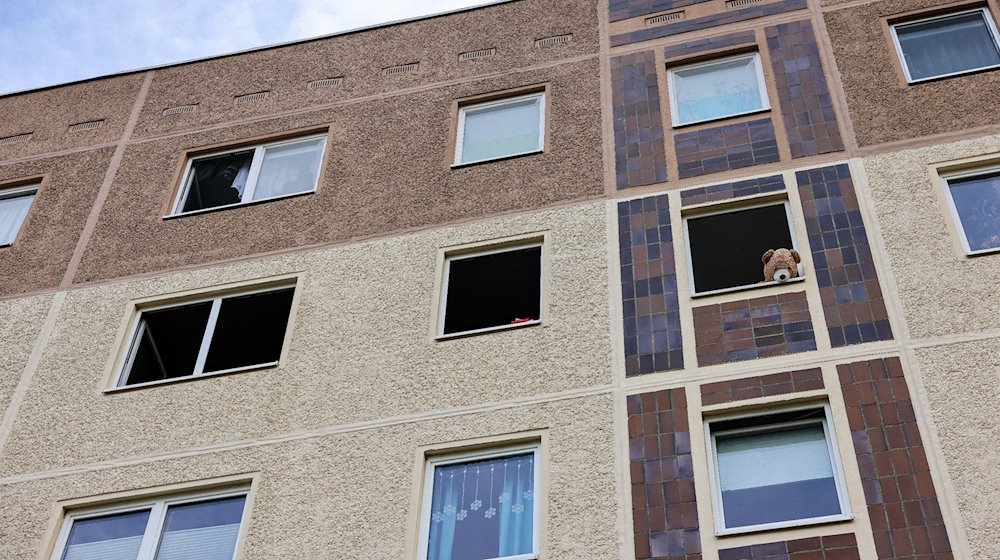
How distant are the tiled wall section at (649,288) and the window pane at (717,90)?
1744 mm

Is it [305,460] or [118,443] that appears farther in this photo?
[118,443]

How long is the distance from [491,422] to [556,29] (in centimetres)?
665

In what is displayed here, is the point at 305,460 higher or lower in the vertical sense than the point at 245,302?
lower

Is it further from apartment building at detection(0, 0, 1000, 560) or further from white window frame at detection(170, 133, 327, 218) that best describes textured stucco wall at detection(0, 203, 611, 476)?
white window frame at detection(170, 133, 327, 218)

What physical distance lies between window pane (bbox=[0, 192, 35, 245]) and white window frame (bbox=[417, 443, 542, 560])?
24.6 ft

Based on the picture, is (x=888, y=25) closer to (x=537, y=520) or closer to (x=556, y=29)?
(x=556, y=29)

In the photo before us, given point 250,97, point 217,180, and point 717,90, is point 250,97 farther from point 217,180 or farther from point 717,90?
point 717,90

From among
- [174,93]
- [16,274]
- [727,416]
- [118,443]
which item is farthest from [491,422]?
[174,93]

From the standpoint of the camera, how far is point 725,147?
13.8 m

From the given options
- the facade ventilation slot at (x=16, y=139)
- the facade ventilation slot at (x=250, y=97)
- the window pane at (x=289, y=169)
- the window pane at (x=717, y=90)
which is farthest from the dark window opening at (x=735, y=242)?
the facade ventilation slot at (x=16, y=139)

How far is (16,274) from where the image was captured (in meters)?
15.1

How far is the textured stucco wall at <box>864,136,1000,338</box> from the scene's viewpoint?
11258mm

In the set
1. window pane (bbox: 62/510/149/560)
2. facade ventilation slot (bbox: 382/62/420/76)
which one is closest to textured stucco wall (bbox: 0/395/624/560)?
window pane (bbox: 62/510/149/560)

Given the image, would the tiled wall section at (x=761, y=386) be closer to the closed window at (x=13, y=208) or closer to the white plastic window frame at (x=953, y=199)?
the white plastic window frame at (x=953, y=199)
